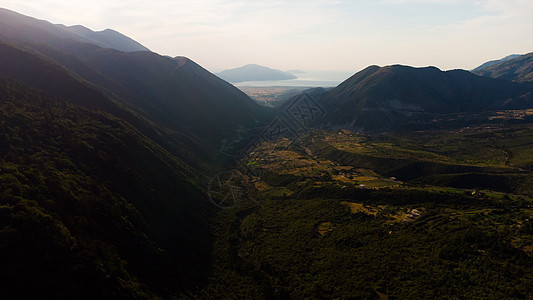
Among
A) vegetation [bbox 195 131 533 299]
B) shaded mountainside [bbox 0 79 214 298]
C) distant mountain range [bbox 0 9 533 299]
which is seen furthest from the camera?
vegetation [bbox 195 131 533 299]

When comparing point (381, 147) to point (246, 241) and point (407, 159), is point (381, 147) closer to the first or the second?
point (407, 159)

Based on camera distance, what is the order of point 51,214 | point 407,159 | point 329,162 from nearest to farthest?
point 51,214
point 407,159
point 329,162

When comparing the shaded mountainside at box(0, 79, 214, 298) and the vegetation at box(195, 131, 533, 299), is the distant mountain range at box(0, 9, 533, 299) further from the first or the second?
the vegetation at box(195, 131, 533, 299)

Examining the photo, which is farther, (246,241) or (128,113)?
(128,113)

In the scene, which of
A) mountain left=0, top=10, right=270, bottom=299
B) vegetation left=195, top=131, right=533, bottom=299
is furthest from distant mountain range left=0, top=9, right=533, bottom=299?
vegetation left=195, top=131, right=533, bottom=299

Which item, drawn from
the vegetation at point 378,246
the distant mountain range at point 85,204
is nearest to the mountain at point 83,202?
the distant mountain range at point 85,204

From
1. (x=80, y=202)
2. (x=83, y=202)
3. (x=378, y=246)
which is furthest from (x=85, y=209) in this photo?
(x=378, y=246)

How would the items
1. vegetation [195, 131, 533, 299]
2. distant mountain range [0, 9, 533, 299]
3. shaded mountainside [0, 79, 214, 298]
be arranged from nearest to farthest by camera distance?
shaded mountainside [0, 79, 214, 298] → distant mountain range [0, 9, 533, 299] → vegetation [195, 131, 533, 299]

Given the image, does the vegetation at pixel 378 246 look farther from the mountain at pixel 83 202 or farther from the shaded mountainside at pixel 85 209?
the mountain at pixel 83 202

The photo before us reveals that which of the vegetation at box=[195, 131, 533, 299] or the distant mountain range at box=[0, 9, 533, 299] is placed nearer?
the distant mountain range at box=[0, 9, 533, 299]

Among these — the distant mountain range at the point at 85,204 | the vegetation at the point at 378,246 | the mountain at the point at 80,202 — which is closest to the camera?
the mountain at the point at 80,202

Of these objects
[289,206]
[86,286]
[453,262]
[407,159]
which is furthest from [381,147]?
[86,286]
